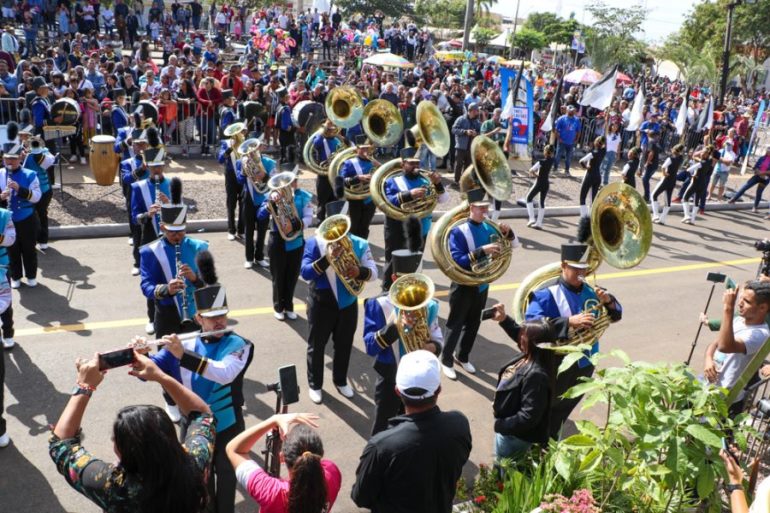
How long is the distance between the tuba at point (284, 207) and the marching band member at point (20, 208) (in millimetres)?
3005

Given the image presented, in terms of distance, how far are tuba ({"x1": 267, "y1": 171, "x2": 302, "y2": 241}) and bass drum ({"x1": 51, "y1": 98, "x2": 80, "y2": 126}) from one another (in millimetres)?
6545

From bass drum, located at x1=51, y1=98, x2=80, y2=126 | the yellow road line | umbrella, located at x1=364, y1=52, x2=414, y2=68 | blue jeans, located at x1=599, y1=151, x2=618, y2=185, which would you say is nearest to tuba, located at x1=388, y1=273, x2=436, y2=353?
the yellow road line

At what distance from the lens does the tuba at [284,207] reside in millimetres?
8148

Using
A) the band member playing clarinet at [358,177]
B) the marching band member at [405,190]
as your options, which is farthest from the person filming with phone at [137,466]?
the band member playing clarinet at [358,177]

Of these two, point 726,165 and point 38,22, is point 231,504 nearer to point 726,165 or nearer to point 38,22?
point 726,165

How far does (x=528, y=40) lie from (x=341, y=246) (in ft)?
191

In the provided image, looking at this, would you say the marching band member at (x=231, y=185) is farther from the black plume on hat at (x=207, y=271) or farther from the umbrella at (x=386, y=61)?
the umbrella at (x=386, y=61)

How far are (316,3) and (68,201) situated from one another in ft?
75.2

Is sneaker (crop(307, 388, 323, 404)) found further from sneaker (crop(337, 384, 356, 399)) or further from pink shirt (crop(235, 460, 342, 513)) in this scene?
pink shirt (crop(235, 460, 342, 513))

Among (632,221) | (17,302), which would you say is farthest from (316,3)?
(632,221)

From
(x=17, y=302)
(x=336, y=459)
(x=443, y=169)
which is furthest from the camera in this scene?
(x=443, y=169)

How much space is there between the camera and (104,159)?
11445 mm

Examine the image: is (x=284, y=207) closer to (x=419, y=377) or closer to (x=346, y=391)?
(x=346, y=391)

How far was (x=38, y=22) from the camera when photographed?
2447cm
